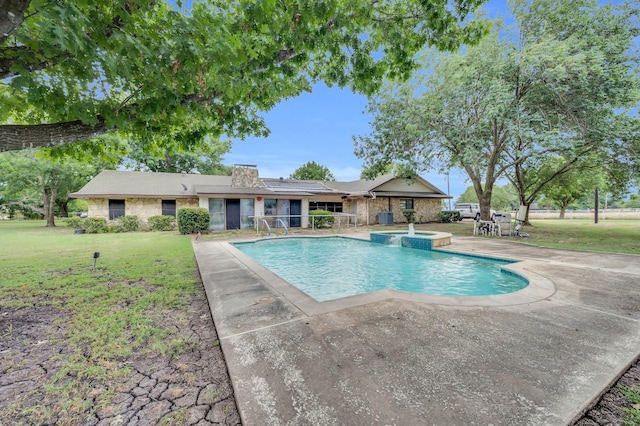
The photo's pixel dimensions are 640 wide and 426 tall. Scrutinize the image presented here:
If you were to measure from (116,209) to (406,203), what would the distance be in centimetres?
2119

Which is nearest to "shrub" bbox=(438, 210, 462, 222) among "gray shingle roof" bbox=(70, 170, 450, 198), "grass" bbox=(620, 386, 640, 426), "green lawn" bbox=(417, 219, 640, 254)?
"gray shingle roof" bbox=(70, 170, 450, 198)

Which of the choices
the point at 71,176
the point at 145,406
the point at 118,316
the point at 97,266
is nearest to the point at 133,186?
the point at 71,176

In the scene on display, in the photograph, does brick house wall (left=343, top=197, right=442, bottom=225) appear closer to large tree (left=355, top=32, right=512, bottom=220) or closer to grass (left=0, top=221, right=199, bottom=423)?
large tree (left=355, top=32, right=512, bottom=220)

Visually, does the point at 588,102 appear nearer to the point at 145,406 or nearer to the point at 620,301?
the point at 620,301

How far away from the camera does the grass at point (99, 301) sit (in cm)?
225

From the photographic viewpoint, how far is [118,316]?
3365 millimetres

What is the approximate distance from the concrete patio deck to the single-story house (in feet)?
41.7

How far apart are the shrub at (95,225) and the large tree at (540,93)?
57.0 feet

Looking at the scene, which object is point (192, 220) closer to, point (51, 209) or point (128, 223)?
point (128, 223)

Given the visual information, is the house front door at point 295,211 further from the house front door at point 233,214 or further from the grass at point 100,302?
the grass at point 100,302

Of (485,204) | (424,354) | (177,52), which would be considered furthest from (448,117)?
(424,354)

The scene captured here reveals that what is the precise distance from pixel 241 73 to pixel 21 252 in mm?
9949

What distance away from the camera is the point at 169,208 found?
55.4 ft

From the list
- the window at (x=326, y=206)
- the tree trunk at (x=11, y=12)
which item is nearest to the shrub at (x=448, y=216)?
the window at (x=326, y=206)
